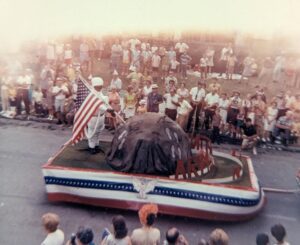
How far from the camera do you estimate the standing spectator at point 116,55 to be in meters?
15.5

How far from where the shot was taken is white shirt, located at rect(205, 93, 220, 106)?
1228cm

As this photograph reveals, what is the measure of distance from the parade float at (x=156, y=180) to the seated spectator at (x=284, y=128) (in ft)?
13.2

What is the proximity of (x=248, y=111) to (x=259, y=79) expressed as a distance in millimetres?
3914

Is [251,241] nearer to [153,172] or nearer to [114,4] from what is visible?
[153,172]

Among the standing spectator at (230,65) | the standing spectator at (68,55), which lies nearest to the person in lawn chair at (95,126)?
the standing spectator at (68,55)

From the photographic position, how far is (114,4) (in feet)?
34.5

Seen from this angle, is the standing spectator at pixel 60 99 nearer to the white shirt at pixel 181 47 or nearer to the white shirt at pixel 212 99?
the white shirt at pixel 212 99

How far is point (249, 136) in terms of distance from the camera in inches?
453

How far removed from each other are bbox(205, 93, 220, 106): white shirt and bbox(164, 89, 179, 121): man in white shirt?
88 centimetres

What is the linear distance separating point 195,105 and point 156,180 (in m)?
5.00

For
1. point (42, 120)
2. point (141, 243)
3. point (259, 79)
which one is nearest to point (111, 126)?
point (42, 120)

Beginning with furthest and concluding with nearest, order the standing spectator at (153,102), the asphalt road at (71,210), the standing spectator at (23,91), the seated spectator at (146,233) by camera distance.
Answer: the standing spectator at (23,91) < the standing spectator at (153,102) < the asphalt road at (71,210) < the seated spectator at (146,233)

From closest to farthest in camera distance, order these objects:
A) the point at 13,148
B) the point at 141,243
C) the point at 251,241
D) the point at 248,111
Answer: the point at 141,243, the point at 251,241, the point at 13,148, the point at 248,111

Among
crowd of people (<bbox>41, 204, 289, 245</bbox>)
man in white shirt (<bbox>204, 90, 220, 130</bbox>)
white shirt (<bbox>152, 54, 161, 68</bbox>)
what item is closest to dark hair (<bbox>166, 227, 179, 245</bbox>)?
crowd of people (<bbox>41, 204, 289, 245</bbox>)
